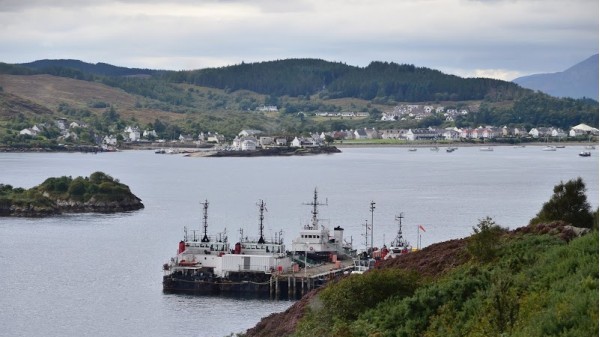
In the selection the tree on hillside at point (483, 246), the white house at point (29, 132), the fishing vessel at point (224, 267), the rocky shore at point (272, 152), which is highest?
the tree on hillside at point (483, 246)

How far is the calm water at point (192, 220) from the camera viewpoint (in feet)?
101

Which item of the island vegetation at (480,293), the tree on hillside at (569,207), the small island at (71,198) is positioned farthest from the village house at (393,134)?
the island vegetation at (480,293)

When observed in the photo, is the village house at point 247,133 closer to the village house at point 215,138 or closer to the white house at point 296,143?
the village house at point 215,138

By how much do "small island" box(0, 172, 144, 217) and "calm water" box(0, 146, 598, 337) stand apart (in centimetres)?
161

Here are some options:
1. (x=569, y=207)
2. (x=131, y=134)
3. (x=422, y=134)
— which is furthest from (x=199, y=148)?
(x=569, y=207)

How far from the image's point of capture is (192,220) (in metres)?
54.0

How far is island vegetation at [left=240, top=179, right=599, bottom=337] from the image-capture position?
12953 millimetres

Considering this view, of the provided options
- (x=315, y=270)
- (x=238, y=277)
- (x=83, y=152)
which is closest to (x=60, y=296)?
(x=238, y=277)

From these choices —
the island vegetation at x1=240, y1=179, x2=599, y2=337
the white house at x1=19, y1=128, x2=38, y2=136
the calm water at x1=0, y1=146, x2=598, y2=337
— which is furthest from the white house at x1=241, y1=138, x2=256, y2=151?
the island vegetation at x1=240, y1=179, x2=599, y2=337

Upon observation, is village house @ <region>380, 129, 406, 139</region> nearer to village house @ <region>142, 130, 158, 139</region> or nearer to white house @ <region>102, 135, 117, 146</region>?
village house @ <region>142, 130, 158, 139</region>

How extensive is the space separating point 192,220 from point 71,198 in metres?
10.6

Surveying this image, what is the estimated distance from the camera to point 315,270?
35594mm

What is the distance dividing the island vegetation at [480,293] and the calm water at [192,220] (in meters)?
9.15

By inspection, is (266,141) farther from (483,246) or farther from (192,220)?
(483,246)
